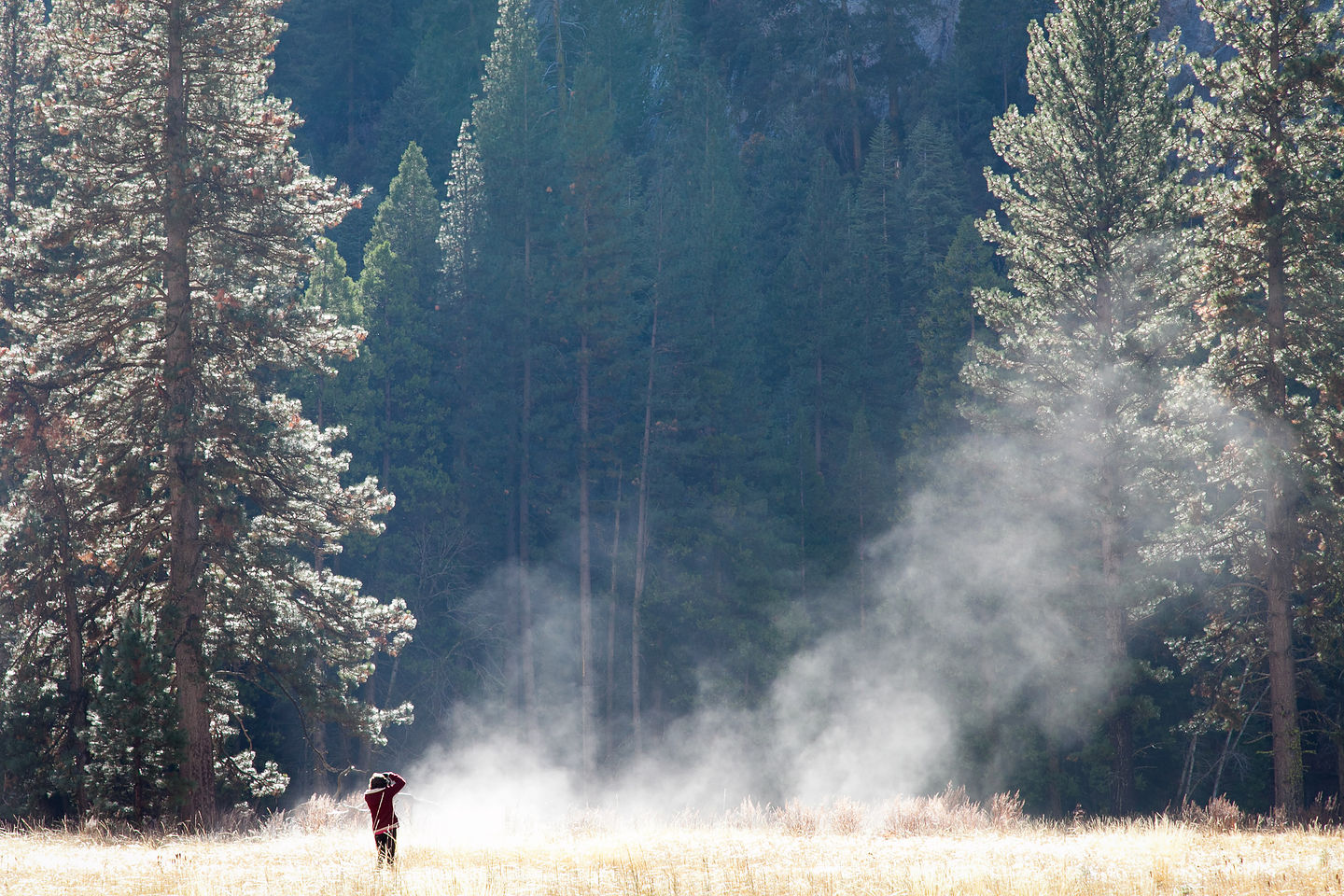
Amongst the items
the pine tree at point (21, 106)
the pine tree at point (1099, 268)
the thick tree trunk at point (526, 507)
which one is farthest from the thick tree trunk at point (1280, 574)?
the thick tree trunk at point (526, 507)

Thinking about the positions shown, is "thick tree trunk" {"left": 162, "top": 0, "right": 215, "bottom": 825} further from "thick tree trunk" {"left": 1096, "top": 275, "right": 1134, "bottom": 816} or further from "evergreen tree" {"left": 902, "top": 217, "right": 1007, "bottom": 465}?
"evergreen tree" {"left": 902, "top": 217, "right": 1007, "bottom": 465}

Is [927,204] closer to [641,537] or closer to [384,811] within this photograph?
[641,537]

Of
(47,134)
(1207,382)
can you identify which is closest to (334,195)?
(47,134)

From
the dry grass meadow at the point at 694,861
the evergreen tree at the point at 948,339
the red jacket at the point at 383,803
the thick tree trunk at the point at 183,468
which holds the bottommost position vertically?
the dry grass meadow at the point at 694,861

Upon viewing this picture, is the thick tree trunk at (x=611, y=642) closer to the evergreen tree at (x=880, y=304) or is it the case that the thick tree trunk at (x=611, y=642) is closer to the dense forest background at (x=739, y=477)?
the dense forest background at (x=739, y=477)

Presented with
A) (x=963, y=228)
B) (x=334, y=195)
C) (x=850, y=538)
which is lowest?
(x=850, y=538)

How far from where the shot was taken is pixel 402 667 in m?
39.0

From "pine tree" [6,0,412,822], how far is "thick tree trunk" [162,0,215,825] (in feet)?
0.09

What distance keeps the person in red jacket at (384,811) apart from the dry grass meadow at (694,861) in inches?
6.9

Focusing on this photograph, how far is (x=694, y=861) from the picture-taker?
406 inches

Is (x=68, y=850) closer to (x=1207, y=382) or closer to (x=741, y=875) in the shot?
(x=741, y=875)

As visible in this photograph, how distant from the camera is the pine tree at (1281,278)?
19.2 metres

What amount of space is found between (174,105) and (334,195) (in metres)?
2.46

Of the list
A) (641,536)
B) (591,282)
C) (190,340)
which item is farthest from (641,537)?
(190,340)
